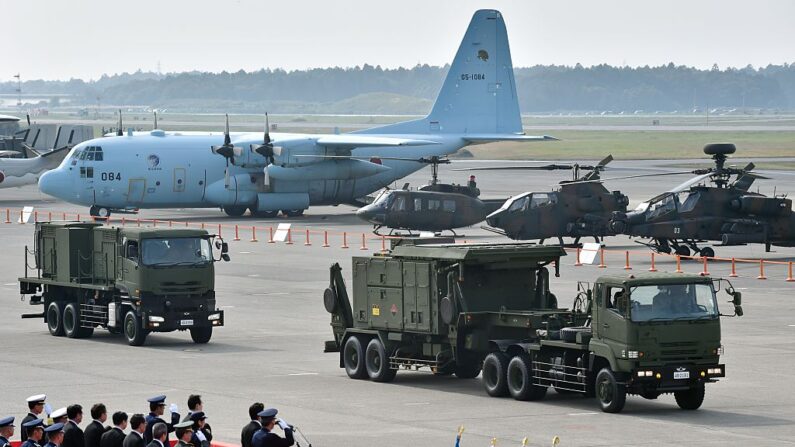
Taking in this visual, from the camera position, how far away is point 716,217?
47312mm

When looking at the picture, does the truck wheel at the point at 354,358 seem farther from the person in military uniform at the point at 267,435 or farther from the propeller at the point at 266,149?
the propeller at the point at 266,149

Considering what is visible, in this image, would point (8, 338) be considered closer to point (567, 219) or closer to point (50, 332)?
point (50, 332)

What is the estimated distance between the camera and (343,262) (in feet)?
162

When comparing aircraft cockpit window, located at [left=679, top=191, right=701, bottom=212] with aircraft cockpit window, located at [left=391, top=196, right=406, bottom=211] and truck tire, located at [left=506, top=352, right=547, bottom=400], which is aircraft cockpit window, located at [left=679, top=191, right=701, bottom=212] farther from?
truck tire, located at [left=506, top=352, right=547, bottom=400]

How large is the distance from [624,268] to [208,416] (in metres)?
25.5

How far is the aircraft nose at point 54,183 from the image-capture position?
66.3 m

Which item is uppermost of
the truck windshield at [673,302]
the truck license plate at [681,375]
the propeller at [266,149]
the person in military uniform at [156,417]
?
the propeller at [266,149]

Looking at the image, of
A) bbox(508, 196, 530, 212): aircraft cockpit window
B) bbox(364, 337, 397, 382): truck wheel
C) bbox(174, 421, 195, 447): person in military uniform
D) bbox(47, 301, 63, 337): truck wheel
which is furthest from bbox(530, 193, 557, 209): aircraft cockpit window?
bbox(174, 421, 195, 447): person in military uniform

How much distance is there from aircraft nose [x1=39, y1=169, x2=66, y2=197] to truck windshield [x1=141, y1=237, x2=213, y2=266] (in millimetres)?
35495

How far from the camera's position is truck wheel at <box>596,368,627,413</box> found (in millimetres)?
22438

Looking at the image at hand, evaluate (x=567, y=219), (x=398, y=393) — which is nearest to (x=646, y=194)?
(x=567, y=219)

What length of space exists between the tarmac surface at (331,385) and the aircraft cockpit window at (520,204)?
7.07 meters

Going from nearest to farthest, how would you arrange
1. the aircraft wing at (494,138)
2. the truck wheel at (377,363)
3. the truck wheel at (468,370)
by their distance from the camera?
the truck wheel at (468,370) → the truck wheel at (377,363) → the aircraft wing at (494,138)

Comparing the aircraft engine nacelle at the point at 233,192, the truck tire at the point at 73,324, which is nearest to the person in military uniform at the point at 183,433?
the truck tire at the point at 73,324
